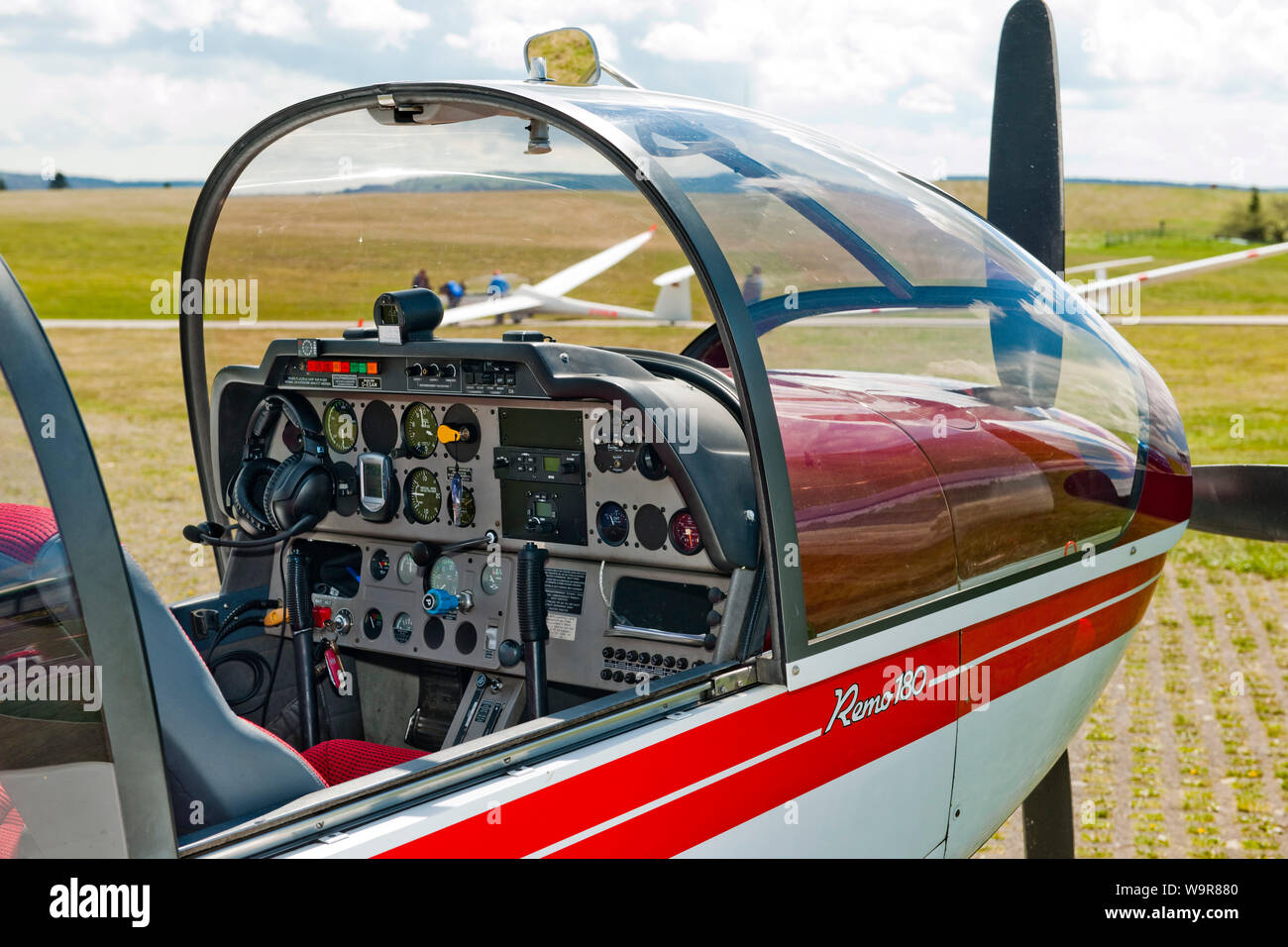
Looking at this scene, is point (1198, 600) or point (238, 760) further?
point (1198, 600)

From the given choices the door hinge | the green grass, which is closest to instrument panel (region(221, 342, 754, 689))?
the door hinge

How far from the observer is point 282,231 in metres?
3.31

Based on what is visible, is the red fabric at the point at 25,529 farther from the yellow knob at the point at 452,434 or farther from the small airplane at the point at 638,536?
the yellow knob at the point at 452,434

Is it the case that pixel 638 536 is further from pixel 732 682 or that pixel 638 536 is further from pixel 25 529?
pixel 25 529

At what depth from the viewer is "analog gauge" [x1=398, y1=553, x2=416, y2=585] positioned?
311 cm

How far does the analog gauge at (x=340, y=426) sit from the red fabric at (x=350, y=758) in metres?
0.84

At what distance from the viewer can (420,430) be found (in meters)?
3.05

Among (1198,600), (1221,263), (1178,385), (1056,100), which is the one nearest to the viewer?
(1056,100)

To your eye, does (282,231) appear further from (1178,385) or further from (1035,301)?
(1178,385)

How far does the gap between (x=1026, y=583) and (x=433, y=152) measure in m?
2.08

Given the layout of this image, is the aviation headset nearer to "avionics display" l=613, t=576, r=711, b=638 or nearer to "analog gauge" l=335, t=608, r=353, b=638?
"analog gauge" l=335, t=608, r=353, b=638

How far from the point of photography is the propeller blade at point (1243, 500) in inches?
133

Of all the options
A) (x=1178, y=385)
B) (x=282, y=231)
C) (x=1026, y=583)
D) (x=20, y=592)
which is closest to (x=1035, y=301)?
(x=1026, y=583)

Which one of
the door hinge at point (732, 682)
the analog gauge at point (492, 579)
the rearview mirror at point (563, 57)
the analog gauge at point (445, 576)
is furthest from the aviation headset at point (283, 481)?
the door hinge at point (732, 682)
